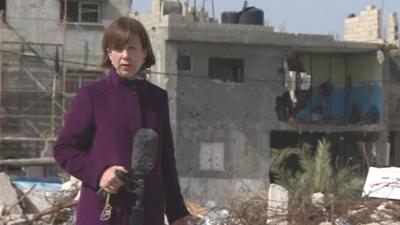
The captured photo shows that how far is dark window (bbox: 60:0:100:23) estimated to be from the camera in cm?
3216

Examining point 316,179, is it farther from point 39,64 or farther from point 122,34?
point 39,64

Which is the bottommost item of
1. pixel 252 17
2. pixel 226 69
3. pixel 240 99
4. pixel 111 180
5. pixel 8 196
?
pixel 8 196

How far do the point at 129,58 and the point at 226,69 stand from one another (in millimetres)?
25352

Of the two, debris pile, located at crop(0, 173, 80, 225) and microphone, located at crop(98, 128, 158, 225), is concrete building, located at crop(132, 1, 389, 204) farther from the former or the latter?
microphone, located at crop(98, 128, 158, 225)

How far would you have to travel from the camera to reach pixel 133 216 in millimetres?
3129

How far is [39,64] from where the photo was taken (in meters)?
31.6

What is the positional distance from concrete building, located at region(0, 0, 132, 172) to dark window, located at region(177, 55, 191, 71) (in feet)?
15.6

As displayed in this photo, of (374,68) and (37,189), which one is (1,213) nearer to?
(37,189)

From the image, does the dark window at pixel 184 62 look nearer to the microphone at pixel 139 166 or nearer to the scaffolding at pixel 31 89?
the scaffolding at pixel 31 89

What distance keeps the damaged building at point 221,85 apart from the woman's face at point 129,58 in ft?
74.0

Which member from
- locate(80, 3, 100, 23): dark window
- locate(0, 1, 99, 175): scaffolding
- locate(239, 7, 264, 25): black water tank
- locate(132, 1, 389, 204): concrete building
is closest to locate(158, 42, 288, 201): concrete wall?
locate(132, 1, 389, 204): concrete building

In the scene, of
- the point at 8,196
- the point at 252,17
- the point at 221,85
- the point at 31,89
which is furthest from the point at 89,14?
the point at 8,196

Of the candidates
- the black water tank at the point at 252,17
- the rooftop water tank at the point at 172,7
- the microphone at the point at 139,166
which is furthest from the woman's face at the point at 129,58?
the rooftop water tank at the point at 172,7

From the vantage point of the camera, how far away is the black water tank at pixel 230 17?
3109cm
